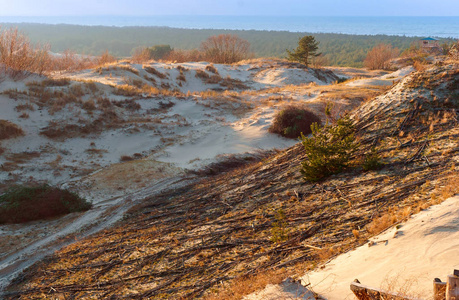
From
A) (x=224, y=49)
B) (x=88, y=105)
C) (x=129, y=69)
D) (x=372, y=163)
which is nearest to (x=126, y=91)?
(x=88, y=105)

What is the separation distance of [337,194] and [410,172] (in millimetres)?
1513

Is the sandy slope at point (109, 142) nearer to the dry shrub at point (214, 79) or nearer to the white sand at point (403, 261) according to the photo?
the white sand at point (403, 261)

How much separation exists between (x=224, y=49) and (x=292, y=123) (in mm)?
41656

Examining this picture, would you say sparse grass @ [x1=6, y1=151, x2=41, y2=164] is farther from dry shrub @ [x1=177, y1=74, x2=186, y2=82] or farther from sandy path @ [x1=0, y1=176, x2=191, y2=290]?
dry shrub @ [x1=177, y1=74, x2=186, y2=82]

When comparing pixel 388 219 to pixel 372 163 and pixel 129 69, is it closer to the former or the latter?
pixel 372 163

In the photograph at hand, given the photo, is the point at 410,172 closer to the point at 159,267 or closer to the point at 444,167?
the point at 444,167

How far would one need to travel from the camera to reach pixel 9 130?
1526 centimetres

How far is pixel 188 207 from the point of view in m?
9.32

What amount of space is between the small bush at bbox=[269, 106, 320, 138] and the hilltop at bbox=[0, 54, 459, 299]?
6190mm

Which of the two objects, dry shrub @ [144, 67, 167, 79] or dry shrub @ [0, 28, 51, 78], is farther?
dry shrub @ [144, 67, 167, 79]

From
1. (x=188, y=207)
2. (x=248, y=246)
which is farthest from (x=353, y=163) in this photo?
(x=188, y=207)

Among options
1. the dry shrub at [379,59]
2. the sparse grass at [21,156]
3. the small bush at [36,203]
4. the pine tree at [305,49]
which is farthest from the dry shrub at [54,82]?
the dry shrub at [379,59]

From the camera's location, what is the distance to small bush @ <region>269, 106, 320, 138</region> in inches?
657

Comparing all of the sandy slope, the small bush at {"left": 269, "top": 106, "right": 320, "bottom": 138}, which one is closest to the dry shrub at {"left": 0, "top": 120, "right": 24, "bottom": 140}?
the sandy slope
